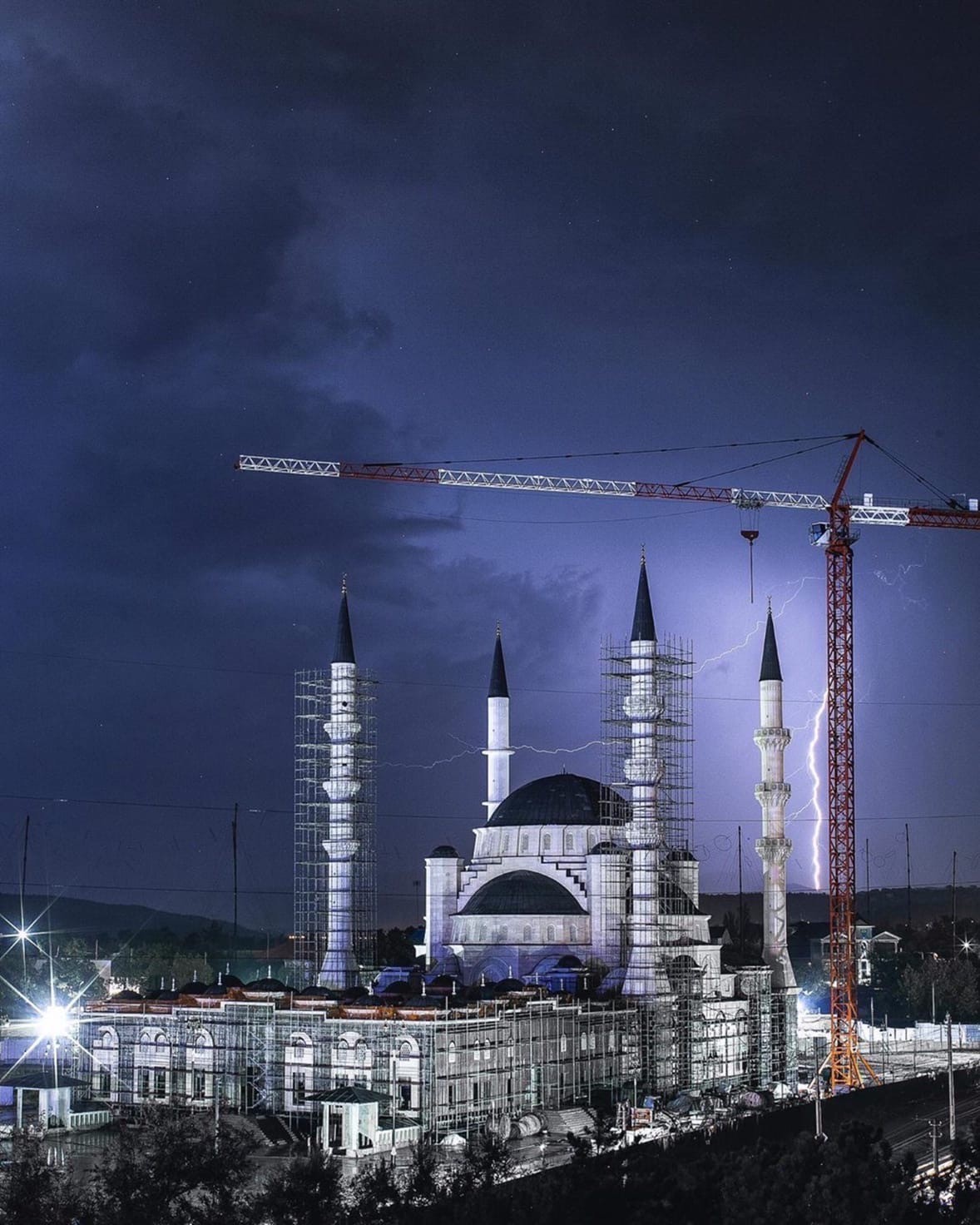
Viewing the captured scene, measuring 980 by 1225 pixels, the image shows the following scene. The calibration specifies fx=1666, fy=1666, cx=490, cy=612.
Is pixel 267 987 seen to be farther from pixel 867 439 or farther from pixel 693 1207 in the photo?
pixel 867 439

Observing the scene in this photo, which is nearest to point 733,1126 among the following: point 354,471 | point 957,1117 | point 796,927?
point 957,1117

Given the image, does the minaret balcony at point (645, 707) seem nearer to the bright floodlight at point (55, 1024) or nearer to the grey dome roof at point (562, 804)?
the grey dome roof at point (562, 804)

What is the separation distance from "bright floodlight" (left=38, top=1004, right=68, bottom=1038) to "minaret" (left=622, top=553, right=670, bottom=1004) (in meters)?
28.4

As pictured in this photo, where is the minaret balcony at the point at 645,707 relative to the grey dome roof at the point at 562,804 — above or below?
above

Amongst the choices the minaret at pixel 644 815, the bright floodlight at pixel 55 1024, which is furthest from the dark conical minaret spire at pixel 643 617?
the bright floodlight at pixel 55 1024

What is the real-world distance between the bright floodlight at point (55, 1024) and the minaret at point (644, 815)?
28.4 m

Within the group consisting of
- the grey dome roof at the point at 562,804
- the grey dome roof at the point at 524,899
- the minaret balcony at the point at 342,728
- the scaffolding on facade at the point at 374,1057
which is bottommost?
the scaffolding on facade at the point at 374,1057

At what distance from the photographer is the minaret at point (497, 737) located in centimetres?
10394

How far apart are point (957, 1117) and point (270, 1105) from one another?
29903 millimetres

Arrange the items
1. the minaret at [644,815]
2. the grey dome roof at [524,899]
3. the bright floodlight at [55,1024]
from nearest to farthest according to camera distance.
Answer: the bright floodlight at [55,1024] < the minaret at [644,815] < the grey dome roof at [524,899]

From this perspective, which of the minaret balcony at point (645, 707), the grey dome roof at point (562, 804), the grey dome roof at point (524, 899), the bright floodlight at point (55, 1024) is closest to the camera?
the bright floodlight at point (55, 1024)

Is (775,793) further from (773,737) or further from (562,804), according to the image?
(562,804)

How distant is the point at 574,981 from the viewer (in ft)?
278

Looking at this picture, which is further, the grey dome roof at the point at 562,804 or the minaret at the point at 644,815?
the grey dome roof at the point at 562,804
